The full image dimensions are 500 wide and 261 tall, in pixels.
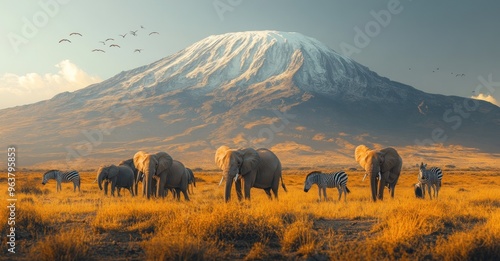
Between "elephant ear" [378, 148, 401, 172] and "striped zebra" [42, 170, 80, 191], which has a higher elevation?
"elephant ear" [378, 148, 401, 172]

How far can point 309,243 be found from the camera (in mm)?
9672

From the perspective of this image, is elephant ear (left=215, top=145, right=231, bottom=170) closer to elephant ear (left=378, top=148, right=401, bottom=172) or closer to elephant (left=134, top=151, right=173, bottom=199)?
elephant (left=134, top=151, right=173, bottom=199)

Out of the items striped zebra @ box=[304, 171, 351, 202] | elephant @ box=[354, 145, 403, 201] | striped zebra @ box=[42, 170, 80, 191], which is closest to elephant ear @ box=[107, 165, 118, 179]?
striped zebra @ box=[42, 170, 80, 191]

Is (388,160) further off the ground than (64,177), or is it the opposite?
(388,160)

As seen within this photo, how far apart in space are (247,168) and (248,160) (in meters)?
0.33

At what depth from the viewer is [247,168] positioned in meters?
17.7

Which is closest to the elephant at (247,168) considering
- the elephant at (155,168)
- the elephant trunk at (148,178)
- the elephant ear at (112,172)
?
the elephant at (155,168)

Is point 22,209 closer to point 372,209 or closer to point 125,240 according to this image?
point 125,240

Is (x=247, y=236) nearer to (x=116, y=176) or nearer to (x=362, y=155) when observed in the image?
(x=362, y=155)

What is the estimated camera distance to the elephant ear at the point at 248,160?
1770cm

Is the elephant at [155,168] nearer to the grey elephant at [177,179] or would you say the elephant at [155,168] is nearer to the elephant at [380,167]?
the grey elephant at [177,179]

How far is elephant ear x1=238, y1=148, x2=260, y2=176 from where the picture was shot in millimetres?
17703

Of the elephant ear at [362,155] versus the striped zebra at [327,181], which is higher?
the elephant ear at [362,155]

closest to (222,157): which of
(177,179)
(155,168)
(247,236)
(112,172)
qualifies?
(155,168)
